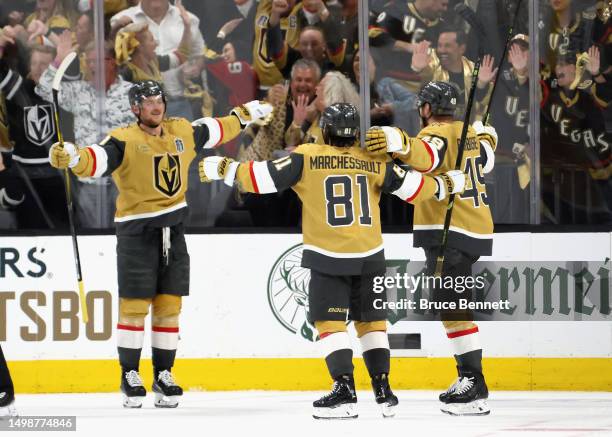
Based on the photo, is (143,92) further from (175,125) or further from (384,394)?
(384,394)

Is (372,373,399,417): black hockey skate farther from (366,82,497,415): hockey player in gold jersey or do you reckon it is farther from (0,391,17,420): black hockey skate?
(0,391,17,420): black hockey skate

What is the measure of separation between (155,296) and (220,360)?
0.84 meters

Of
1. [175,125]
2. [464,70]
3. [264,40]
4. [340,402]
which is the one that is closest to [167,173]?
[175,125]

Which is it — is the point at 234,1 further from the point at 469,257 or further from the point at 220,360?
the point at 469,257

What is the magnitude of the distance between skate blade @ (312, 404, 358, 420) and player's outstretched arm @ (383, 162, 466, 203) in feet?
2.99

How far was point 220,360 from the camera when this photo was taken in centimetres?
714

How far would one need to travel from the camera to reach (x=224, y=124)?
666cm

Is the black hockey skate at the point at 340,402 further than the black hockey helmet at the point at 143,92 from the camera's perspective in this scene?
No

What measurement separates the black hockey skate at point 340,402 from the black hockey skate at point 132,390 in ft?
3.27

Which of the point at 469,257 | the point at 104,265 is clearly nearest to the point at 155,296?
the point at 104,265

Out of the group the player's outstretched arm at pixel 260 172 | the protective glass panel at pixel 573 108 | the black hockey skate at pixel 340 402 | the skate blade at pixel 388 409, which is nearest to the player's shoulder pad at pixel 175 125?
the player's outstretched arm at pixel 260 172

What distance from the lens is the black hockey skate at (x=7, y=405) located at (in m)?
5.39

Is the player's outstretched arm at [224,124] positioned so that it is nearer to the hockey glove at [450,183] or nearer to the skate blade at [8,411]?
the hockey glove at [450,183]

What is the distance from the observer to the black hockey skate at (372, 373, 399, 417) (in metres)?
5.68
